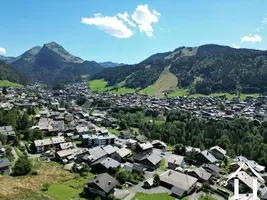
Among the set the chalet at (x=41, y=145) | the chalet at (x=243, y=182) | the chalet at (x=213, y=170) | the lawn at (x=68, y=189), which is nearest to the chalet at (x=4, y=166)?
the lawn at (x=68, y=189)

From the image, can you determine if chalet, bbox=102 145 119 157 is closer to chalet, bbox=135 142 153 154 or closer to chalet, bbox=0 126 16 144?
chalet, bbox=135 142 153 154

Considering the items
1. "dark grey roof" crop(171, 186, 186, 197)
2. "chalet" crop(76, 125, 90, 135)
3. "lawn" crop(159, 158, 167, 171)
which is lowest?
"lawn" crop(159, 158, 167, 171)

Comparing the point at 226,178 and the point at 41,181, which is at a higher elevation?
the point at 41,181

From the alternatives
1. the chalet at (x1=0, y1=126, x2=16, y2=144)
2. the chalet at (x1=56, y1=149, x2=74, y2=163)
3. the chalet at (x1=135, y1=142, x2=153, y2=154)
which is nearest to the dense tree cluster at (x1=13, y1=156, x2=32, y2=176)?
the chalet at (x1=56, y1=149, x2=74, y2=163)

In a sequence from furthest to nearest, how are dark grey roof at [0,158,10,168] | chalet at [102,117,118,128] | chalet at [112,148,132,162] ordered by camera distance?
chalet at [102,117,118,128] < chalet at [112,148,132,162] < dark grey roof at [0,158,10,168]

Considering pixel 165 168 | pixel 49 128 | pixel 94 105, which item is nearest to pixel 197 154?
pixel 165 168

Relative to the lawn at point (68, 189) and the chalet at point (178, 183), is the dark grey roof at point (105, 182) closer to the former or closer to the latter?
the lawn at point (68, 189)

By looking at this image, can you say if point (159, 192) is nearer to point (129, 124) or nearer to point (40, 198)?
point (40, 198)
